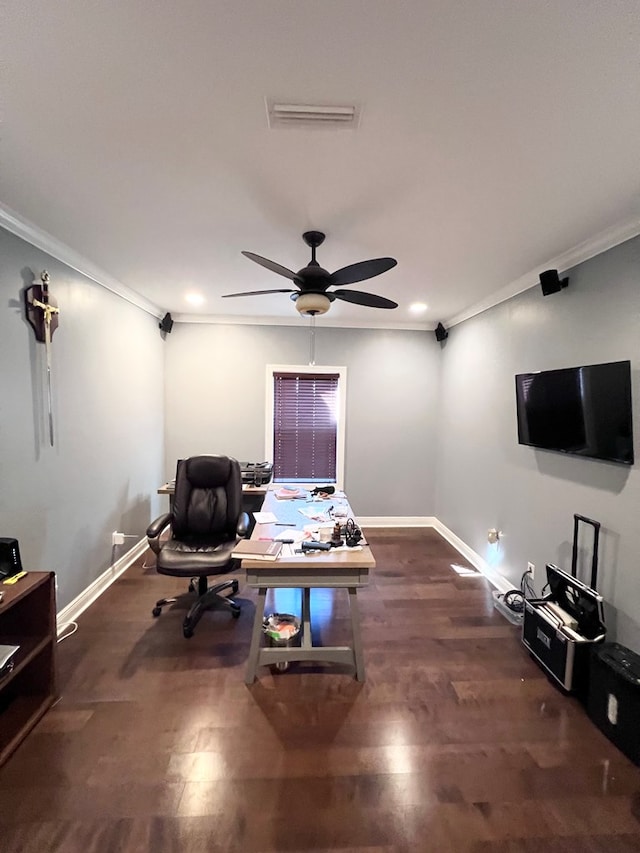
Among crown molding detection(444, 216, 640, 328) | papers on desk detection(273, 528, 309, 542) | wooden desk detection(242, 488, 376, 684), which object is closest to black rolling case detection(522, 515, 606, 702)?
wooden desk detection(242, 488, 376, 684)

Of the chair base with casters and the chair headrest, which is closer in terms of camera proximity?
the chair base with casters

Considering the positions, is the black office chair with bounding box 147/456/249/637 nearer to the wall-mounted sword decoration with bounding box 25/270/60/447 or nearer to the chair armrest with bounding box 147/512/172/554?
the chair armrest with bounding box 147/512/172/554

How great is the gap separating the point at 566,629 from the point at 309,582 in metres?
1.48

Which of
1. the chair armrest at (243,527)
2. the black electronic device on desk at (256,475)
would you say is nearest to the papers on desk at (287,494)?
the chair armrest at (243,527)

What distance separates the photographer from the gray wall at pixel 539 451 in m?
1.98

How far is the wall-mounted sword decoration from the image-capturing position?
213 cm

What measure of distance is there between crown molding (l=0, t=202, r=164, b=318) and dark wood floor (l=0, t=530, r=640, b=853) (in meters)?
2.56

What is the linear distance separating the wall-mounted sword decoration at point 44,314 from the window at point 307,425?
239cm

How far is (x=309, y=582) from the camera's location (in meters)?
1.93

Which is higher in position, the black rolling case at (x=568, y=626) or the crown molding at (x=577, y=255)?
the crown molding at (x=577, y=255)

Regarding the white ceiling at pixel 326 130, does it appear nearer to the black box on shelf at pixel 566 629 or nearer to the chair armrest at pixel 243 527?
the chair armrest at pixel 243 527

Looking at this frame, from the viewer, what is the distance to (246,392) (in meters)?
4.38

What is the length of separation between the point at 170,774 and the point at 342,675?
97 centimetres

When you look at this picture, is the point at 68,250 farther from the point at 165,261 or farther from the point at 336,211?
the point at 336,211
